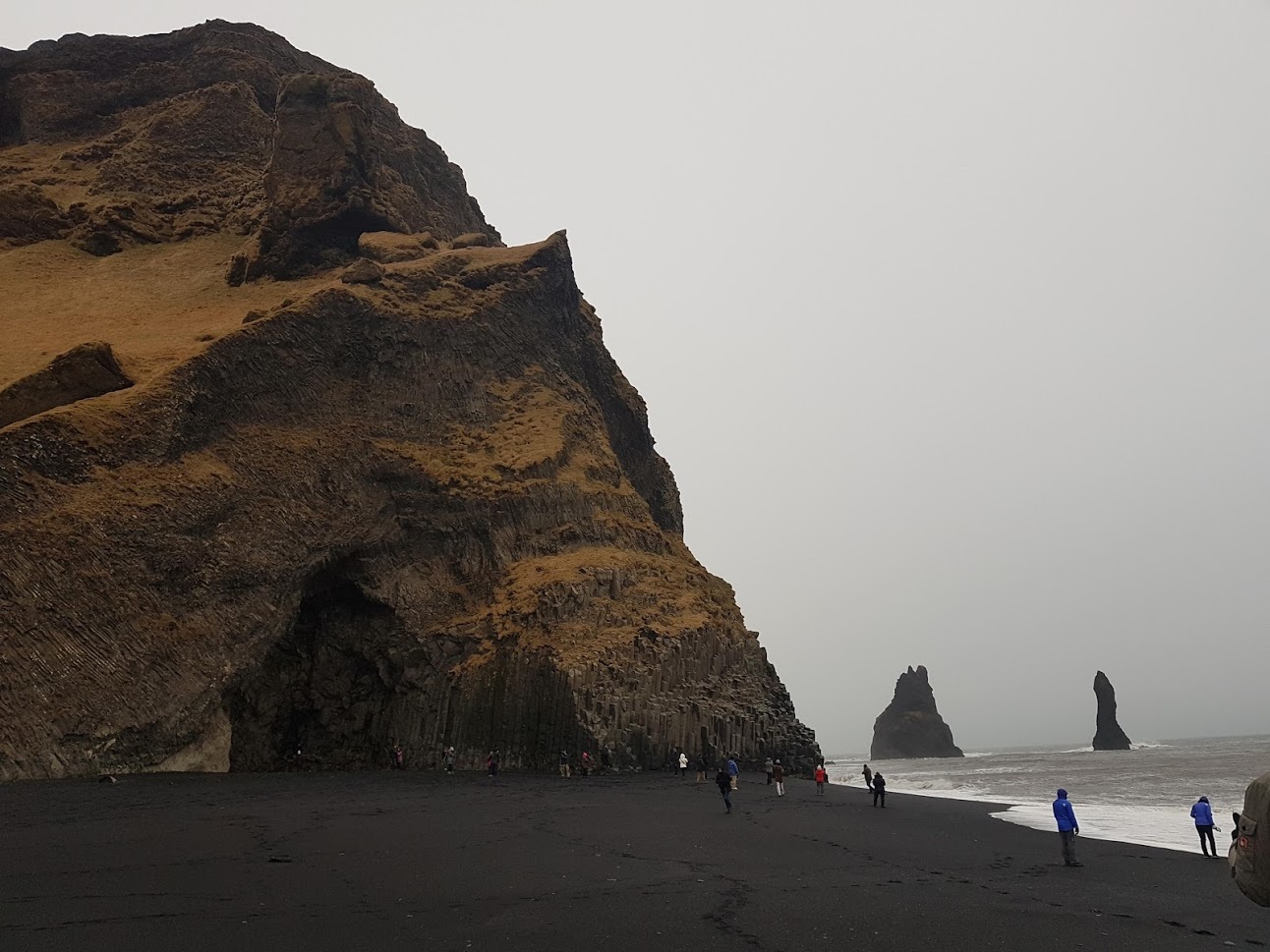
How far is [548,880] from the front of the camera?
43.0 ft

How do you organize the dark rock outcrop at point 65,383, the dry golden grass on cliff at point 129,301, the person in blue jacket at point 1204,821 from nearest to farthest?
the person in blue jacket at point 1204,821 < the dark rock outcrop at point 65,383 < the dry golden grass on cliff at point 129,301

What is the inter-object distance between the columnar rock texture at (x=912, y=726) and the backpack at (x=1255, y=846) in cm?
17130

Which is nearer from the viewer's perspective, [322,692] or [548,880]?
[548,880]

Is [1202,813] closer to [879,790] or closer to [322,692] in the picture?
[879,790]

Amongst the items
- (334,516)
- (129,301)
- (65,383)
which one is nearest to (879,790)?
(334,516)

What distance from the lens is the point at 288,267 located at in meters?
50.1

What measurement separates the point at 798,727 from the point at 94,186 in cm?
6123

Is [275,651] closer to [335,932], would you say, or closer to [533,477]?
[533,477]

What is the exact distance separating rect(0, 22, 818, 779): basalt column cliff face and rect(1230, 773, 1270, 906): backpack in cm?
2796

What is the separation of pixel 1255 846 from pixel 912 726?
568ft

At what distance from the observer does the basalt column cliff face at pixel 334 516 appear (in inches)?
1139

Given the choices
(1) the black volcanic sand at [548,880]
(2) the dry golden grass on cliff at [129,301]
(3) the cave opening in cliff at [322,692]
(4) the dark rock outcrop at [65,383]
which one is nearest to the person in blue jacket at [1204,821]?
(1) the black volcanic sand at [548,880]

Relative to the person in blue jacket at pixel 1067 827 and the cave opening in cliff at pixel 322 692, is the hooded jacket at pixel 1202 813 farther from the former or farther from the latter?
the cave opening in cliff at pixel 322 692

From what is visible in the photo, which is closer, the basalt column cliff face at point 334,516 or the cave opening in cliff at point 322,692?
the basalt column cliff face at point 334,516
